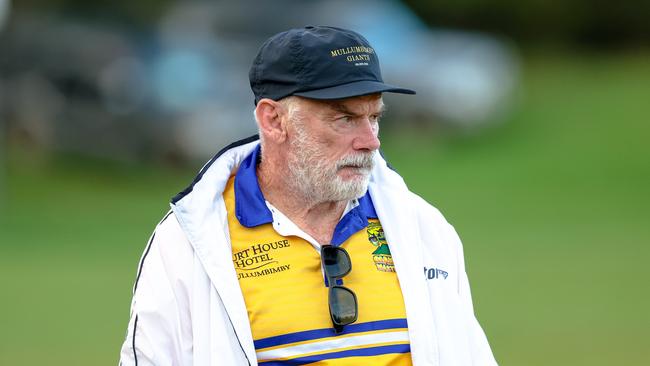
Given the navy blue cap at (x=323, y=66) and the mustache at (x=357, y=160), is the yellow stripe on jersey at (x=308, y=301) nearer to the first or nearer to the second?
the mustache at (x=357, y=160)

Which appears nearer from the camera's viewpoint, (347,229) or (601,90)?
(347,229)

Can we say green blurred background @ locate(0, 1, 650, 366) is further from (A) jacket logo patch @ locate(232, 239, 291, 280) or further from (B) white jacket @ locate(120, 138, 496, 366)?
(A) jacket logo patch @ locate(232, 239, 291, 280)

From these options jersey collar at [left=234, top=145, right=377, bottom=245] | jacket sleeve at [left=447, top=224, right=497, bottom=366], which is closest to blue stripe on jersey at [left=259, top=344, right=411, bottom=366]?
jacket sleeve at [left=447, top=224, right=497, bottom=366]

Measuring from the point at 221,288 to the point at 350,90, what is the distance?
2.51 feet

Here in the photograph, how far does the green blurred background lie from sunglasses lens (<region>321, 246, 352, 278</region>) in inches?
226

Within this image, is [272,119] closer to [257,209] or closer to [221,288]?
[257,209]

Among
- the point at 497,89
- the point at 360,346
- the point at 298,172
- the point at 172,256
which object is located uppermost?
the point at 497,89

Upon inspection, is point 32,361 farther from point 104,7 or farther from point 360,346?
point 104,7

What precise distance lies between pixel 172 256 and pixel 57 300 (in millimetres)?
8390

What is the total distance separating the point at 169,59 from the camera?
60.4 feet

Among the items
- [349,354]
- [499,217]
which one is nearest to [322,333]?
[349,354]

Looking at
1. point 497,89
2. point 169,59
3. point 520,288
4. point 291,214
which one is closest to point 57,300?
point 520,288

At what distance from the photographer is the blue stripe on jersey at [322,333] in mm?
4078

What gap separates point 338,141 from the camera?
422 cm
